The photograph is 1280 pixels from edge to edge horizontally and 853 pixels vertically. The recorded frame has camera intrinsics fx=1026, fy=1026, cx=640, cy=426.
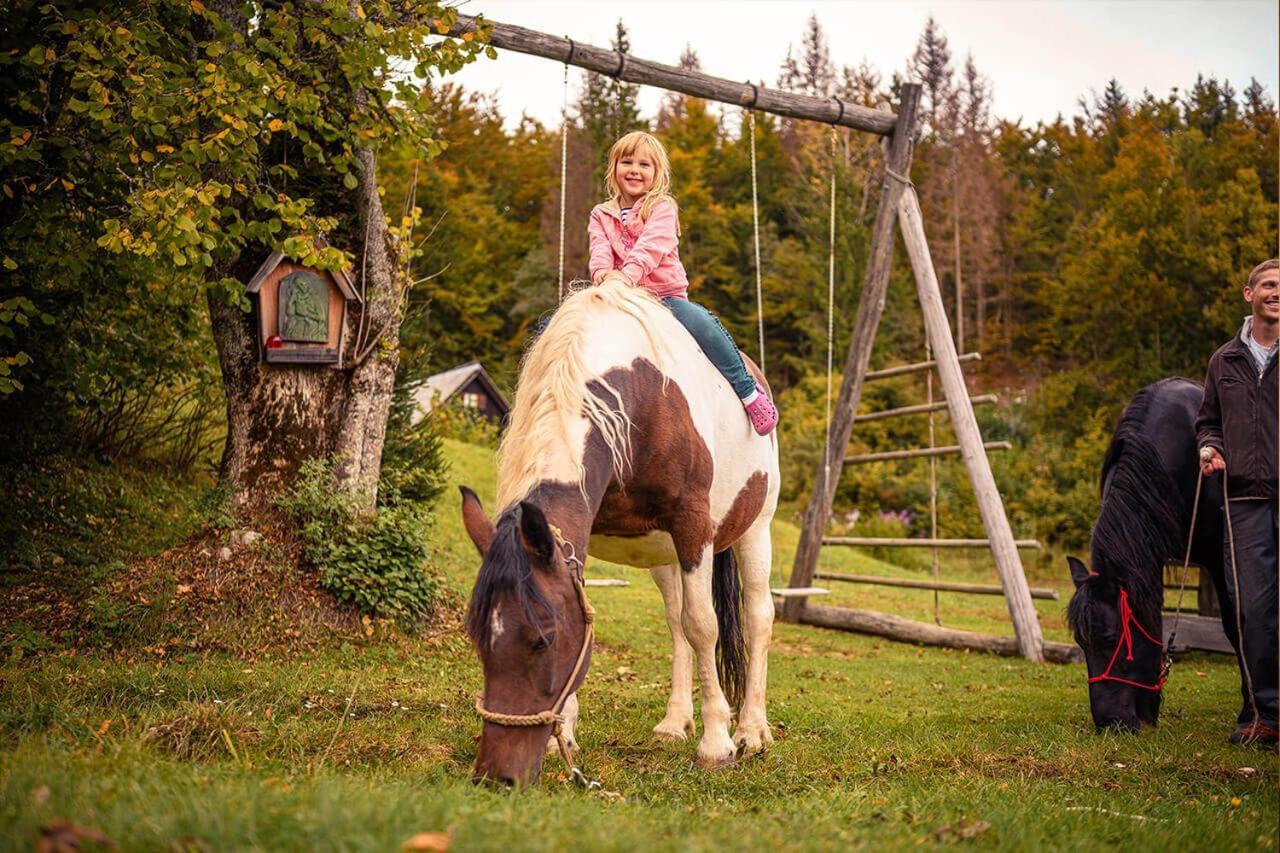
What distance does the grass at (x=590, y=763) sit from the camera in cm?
245

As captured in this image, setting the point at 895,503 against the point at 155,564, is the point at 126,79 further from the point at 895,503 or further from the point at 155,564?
the point at 895,503

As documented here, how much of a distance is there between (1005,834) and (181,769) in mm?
2422

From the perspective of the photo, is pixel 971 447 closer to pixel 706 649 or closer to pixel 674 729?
pixel 674 729

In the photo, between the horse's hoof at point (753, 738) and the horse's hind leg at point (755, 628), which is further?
the horse's hind leg at point (755, 628)

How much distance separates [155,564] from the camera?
6.77m

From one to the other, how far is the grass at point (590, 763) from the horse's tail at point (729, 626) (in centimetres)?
38

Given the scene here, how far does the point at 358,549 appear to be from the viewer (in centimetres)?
708

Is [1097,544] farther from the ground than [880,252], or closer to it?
closer to it

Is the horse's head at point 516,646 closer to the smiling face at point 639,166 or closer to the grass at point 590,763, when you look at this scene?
the grass at point 590,763

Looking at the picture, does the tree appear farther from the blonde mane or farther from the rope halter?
the rope halter

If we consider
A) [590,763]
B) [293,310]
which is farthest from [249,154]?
[590,763]

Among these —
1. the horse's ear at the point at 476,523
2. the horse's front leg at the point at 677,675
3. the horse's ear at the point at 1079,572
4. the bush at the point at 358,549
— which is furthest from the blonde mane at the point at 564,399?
the bush at the point at 358,549

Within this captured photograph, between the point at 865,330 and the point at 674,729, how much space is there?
19.5 feet

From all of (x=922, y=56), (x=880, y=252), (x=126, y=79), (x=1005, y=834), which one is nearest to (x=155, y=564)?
(x=126, y=79)
